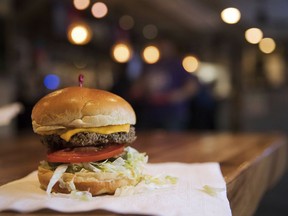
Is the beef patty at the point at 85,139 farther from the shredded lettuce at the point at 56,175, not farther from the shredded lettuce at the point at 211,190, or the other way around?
the shredded lettuce at the point at 211,190

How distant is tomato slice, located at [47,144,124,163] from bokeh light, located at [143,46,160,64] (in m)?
3.97

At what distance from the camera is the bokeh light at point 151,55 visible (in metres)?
5.34

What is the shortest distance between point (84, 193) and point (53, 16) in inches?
219

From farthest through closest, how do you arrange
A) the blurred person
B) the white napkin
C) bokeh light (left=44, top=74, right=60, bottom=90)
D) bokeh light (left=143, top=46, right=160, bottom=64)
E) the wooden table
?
bokeh light (left=44, top=74, right=60, bottom=90)
the blurred person
bokeh light (left=143, top=46, right=160, bottom=64)
the wooden table
the white napkin

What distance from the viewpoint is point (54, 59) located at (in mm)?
8430

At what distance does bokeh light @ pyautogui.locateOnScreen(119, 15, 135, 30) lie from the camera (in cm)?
809

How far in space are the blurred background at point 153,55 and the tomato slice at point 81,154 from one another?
80.1 inches

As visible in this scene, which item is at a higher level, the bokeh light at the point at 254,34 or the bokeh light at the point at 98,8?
the bokeh light at the point at 98,8

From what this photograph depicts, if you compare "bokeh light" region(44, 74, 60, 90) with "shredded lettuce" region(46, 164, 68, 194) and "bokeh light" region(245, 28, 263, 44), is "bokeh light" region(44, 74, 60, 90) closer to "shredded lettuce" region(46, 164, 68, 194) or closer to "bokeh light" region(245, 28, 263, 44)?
"bokeh light" region(245, 28, 263, 44)

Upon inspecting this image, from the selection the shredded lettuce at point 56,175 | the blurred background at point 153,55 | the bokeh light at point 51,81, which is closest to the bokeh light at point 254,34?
the blurred background at point 153,55

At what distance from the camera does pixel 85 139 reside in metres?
1.38

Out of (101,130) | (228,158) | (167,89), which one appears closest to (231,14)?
(228,158)

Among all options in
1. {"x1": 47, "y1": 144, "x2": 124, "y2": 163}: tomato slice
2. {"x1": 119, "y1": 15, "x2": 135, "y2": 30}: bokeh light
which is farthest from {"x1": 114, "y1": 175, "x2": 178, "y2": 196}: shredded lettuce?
{"x1": 119, "y1": 15, "x2": 135, "y2": 30}: bokeh light

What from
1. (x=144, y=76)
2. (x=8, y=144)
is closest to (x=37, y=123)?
(x=8, y=144)
